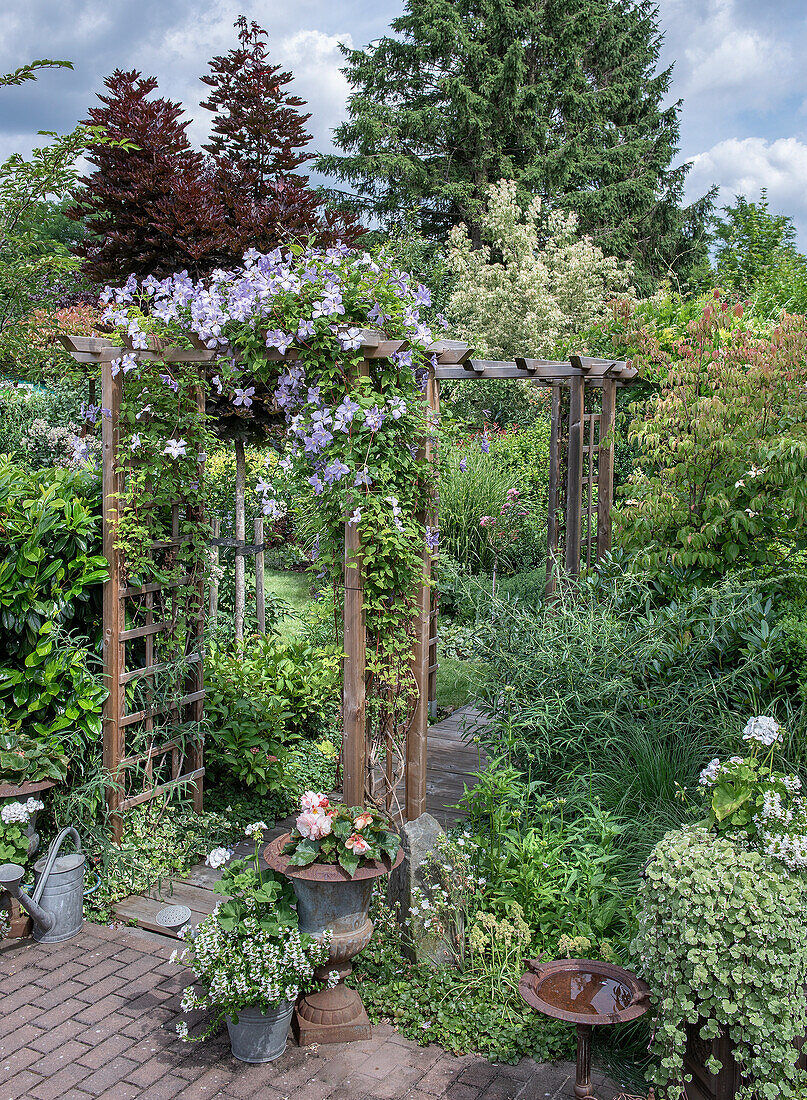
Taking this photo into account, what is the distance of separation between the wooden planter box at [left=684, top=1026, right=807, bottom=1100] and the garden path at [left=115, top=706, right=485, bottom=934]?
4.67ft

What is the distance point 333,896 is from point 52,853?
125 cm

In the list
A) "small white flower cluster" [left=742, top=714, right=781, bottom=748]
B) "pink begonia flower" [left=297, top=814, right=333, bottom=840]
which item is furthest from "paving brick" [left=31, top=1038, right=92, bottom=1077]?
"small white flower cluster" [left=742, top=714, right=781, bottom=748]

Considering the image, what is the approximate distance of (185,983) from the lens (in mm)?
3045

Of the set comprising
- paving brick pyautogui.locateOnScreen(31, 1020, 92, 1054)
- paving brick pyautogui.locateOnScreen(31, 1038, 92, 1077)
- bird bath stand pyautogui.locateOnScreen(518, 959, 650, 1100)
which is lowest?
paving brick pyautogui.locateOnScreen(31, 1038, 92, 1077)

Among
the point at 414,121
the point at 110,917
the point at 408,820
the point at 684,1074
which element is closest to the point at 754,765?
the point at 684,1074

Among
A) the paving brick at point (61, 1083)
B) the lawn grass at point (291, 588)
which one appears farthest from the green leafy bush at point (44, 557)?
the lawn grass at point (291, 588)

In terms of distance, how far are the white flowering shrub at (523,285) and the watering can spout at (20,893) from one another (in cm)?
1231

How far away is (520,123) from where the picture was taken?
762 inches

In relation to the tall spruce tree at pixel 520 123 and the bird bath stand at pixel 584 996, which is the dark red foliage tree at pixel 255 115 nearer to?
the bird bath stand at pixel 584 996

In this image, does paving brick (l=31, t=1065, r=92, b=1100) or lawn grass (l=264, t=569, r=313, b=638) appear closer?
paving brick (l=31, t=1065, r=92, b=1100)

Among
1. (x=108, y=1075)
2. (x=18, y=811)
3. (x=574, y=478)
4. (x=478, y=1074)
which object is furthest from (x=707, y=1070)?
(x=574, y=478)

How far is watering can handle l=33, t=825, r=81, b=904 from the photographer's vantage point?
3.21m

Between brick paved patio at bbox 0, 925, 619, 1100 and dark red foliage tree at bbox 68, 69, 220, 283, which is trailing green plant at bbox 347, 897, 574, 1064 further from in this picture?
dark red foliage tree at bbox 68, 69, 220, 283

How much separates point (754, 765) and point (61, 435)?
20.7 feet
